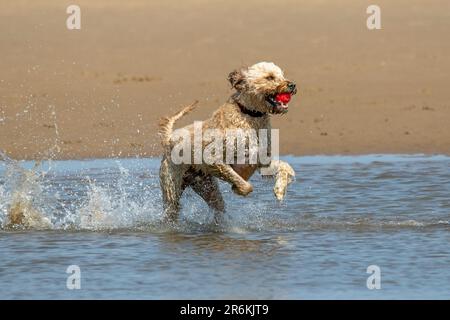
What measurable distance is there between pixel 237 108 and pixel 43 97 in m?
7.47

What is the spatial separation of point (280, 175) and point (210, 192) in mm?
732

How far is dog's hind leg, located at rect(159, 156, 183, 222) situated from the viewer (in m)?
9.31

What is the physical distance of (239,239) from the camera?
9109 mm

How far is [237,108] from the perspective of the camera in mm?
9125

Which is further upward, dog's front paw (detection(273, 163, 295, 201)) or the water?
dog's front paw (detection(273, 163, 295, 201))

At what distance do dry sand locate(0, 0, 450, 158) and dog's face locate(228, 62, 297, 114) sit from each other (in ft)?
15.6

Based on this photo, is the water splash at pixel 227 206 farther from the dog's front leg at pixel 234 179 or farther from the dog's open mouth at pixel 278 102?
the dog's open mouth at pixel 278 102

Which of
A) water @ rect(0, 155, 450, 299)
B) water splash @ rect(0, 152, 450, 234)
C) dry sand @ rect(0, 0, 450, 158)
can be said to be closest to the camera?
water @ rect(0, 155, 450, 299)

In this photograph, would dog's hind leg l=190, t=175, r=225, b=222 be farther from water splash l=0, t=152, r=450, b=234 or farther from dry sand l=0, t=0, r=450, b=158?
dry sand l=0, t=0, r=450, b=158

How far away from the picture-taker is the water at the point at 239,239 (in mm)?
7551

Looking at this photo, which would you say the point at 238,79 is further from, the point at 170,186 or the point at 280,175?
the point at 170,186

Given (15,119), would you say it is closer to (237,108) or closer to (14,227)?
(14,227)

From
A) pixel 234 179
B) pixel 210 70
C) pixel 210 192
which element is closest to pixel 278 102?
pixel 234 179

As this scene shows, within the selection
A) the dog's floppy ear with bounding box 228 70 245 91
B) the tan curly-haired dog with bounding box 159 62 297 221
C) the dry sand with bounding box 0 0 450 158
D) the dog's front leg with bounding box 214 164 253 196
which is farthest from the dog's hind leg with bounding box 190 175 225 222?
the dry sand with bounding box 0 0 450 158
